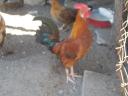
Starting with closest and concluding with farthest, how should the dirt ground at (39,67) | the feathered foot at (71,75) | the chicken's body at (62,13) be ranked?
1. the dirt ground at (39,67)
2. the feathered foot at (71,75)
3. the chicken's body at (62,13)

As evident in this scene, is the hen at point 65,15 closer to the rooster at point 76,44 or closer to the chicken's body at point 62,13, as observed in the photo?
the chicken's body at point 62,13

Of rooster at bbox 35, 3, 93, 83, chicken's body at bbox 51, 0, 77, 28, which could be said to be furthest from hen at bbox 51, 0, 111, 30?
rooster at bbox 35, 3, 93, 83

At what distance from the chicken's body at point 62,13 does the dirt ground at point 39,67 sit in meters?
0.22

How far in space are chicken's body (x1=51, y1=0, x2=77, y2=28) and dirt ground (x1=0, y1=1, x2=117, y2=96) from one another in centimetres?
22

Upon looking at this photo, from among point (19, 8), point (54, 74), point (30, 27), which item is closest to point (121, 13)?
point (54, 74)

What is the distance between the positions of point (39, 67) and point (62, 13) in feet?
4.35

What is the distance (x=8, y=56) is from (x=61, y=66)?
32.8 inches

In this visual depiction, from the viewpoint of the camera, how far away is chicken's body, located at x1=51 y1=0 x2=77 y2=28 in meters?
5.18

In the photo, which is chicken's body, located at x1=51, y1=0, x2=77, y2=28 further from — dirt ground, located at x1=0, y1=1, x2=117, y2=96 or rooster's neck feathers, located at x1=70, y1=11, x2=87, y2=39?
rooster's neck feathers, located at x1=70, y1=11, x2=87, y2=39

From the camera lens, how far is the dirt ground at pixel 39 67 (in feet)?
12.4

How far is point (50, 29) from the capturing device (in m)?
4.23

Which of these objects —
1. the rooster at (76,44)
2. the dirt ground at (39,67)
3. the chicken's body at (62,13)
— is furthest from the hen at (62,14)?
the rooster at (76,44)

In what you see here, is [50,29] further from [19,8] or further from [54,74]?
[19,8]

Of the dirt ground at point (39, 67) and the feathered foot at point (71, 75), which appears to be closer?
the dirt ground at point (39, 67)
